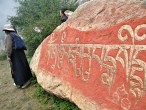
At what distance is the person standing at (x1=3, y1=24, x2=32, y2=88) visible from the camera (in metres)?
6.48

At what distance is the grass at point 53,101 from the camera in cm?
500

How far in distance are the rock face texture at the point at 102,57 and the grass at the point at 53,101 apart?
0.33 meters

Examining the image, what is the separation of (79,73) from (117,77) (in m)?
0.96

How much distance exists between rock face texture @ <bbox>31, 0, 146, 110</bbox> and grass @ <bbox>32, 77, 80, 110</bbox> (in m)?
0.33

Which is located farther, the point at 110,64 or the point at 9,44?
the point at 9,44

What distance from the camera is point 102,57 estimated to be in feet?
12.6

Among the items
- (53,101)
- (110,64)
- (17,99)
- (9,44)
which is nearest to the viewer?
(110,64)

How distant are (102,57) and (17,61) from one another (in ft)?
11.0

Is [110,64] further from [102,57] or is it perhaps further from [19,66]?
[19,66]

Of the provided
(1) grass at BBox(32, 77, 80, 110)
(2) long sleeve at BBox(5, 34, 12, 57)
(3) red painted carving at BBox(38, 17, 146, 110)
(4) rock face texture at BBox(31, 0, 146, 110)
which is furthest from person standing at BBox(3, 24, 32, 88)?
(3) red painted carving at BBox(38, 17, 146, 110)

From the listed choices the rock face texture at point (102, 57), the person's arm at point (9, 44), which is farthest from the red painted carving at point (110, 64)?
the person's arm at point (9, 44)

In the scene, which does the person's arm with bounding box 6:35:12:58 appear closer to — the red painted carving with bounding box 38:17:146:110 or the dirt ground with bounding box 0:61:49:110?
the dirt ground with bounding box 0:61:49:110

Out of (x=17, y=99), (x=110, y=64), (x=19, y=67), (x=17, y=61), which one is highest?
(x=110, y=64)

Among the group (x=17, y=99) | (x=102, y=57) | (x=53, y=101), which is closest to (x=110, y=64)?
(x=102, y=57)
